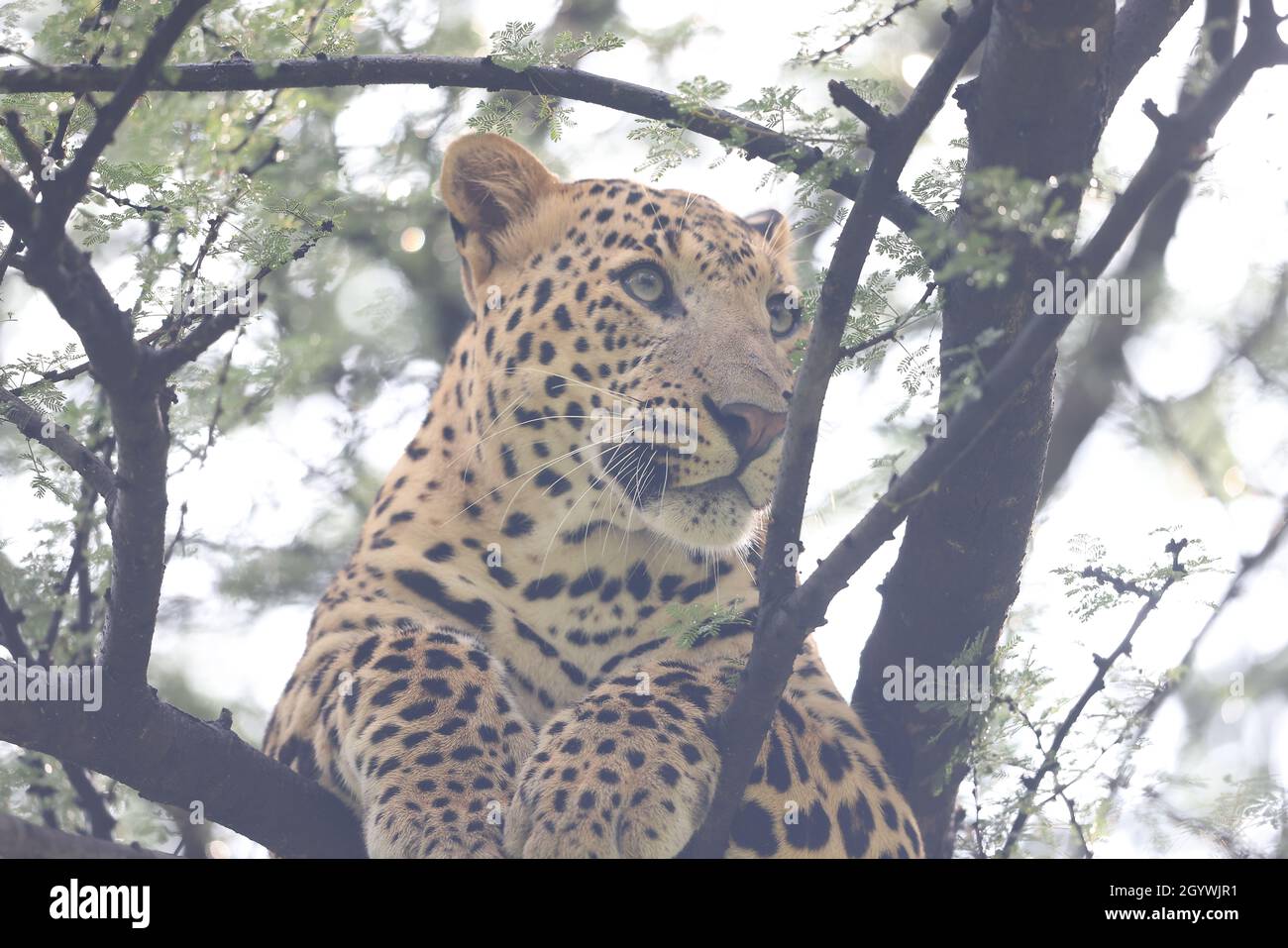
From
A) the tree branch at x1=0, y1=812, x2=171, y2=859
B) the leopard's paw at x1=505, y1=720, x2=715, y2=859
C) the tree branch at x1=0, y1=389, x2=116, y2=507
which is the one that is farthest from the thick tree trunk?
the tree branch at x1=0, y1=812, x2=171, y2=859

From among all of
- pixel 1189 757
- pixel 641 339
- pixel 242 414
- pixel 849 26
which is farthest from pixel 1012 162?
pixel 1189 757

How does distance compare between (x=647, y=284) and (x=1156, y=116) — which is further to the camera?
(x=647, y=284)

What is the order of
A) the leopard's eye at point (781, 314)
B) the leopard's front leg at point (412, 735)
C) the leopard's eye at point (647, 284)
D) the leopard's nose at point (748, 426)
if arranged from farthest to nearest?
the leopard's eye at point (781, 314), the leopard's eye at point (647, 284), the leopard's nose at point (748, 426), the leopard's front leg at point (412, 735)

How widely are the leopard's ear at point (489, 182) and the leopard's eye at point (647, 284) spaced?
29.9 inches

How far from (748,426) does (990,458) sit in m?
1.05

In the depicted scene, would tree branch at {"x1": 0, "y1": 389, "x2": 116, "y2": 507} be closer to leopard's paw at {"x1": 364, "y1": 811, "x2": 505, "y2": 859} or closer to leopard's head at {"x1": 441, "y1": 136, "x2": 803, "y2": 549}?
leopard's paw at {"x1": 364, "y1": 811, "x2": 505, "y2": 859}

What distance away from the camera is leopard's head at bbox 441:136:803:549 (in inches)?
232

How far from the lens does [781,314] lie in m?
6.87

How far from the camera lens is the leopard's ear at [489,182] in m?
6.82

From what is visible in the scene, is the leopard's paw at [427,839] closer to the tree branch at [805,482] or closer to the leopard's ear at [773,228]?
the tree branch at [805,482]

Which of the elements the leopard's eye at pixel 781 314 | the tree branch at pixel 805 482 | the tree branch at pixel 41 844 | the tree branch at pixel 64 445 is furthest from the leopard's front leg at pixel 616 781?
the leopard's eye at pixel 781 314

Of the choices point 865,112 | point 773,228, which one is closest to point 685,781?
point 865,112

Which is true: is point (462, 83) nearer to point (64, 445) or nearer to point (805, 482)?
point (64, 445)
